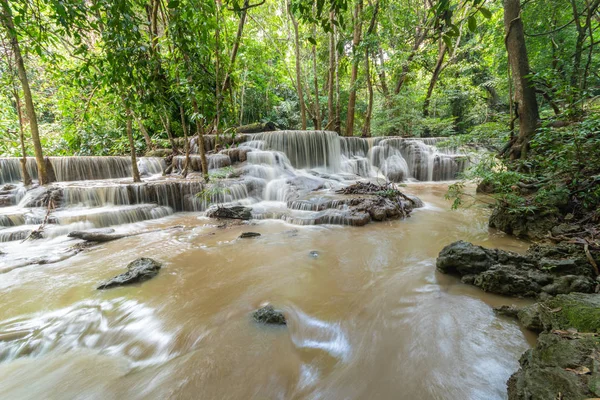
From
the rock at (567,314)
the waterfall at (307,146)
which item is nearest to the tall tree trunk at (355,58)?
the waterfall at (307,146)

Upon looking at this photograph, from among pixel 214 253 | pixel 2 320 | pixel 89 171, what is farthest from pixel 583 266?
pixel 89 171

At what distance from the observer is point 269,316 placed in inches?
86.3

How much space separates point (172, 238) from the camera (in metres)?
4.75

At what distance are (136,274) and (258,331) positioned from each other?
1.86 m

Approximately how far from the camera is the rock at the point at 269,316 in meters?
2.17

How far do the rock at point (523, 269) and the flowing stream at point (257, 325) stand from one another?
167mm

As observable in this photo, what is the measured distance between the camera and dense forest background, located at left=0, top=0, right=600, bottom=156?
12.2ft

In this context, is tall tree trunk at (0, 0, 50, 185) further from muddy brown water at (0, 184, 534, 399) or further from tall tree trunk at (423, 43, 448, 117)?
tall tree trunk at (423, 43, 448, 117)

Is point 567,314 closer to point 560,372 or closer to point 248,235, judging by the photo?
point 560,372

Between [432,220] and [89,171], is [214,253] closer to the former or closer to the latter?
[432,220]

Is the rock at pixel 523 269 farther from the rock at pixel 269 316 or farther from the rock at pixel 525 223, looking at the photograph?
the rock at pixel 269 316

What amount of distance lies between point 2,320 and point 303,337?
2.82 meters

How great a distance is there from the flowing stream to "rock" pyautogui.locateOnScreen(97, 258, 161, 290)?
0.36 ft

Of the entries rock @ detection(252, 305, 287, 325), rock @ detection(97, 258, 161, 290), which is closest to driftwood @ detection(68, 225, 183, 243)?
rock @ detection(97, 258, 161, 290)
